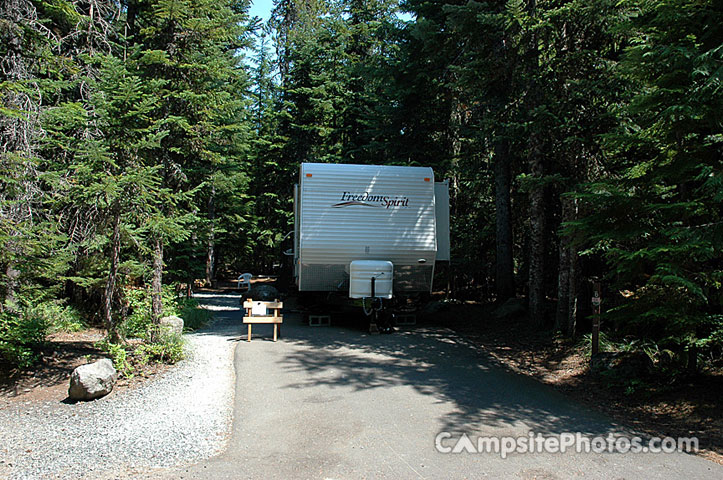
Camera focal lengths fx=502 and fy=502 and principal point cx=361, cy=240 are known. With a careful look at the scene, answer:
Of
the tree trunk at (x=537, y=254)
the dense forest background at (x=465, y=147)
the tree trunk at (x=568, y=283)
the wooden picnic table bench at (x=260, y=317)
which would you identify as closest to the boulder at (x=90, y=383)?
the dense forest background at (x=465, y=147)

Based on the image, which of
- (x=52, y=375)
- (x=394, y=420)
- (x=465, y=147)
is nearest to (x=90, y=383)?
(x=52, y=375)

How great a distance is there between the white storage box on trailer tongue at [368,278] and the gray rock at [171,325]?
3.51 meters

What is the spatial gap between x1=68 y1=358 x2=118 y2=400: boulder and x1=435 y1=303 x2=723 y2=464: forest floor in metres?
5.97

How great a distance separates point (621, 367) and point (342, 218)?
6.19 metres

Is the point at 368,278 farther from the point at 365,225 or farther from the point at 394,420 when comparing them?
the point at 394,420

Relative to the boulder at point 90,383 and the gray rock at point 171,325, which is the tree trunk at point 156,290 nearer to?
the gray rock at point 171,325

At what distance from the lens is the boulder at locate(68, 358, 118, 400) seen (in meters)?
6.21

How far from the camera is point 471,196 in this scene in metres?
17.0

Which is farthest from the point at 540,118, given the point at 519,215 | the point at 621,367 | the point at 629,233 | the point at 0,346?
the point at 0,346

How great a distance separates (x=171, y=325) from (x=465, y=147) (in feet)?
38.5

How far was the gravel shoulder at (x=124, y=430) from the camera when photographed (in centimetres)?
451

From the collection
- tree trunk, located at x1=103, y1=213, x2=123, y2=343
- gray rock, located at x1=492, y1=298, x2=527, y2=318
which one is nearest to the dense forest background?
tree trunk, located at x1=103, y1=213, x2=123, y2=343

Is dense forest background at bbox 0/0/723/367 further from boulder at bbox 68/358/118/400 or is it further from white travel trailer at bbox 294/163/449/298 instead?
white travel trailer at bbox 294/163/449/298

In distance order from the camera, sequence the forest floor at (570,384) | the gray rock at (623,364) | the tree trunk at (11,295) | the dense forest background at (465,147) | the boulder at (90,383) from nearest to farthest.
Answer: the forest floor at (570,384) < the dense forest background at (465,147) < the boulder at (90,383) < the gray rock at (623,364) < the tree trunk at (11,295)
